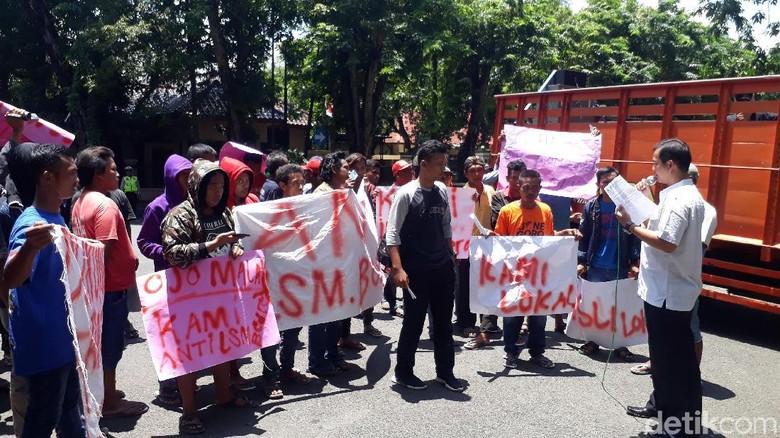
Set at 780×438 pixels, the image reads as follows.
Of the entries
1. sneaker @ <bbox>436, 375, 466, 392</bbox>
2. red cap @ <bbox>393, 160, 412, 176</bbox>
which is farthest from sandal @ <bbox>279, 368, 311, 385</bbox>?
red cap @ <bbox>393, 160, 412, 176</bbox>

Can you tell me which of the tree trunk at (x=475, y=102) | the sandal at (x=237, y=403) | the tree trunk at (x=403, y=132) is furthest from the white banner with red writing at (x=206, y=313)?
the tree trunk at (x=403, y=132)

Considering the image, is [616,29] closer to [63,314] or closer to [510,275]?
[510,275]

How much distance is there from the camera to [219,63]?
21.0 meters

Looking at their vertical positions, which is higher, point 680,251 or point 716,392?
point 680,251

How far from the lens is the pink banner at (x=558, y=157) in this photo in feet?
22.8

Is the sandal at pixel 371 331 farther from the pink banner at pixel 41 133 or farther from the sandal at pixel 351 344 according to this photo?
the pink banner at pixel 41 133

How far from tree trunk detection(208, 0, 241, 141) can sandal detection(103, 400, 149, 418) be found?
17807 millimetres

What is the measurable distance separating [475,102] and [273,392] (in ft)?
70.5

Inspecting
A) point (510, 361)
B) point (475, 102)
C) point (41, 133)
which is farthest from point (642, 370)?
point (475, 102)

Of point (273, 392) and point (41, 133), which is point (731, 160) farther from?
point (41, 133)

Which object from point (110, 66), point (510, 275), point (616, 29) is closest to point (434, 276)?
point (510, 275)

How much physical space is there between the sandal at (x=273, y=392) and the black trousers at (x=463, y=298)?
2.35 metres

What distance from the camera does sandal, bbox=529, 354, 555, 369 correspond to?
545 cm

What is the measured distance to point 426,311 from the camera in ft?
16.3
